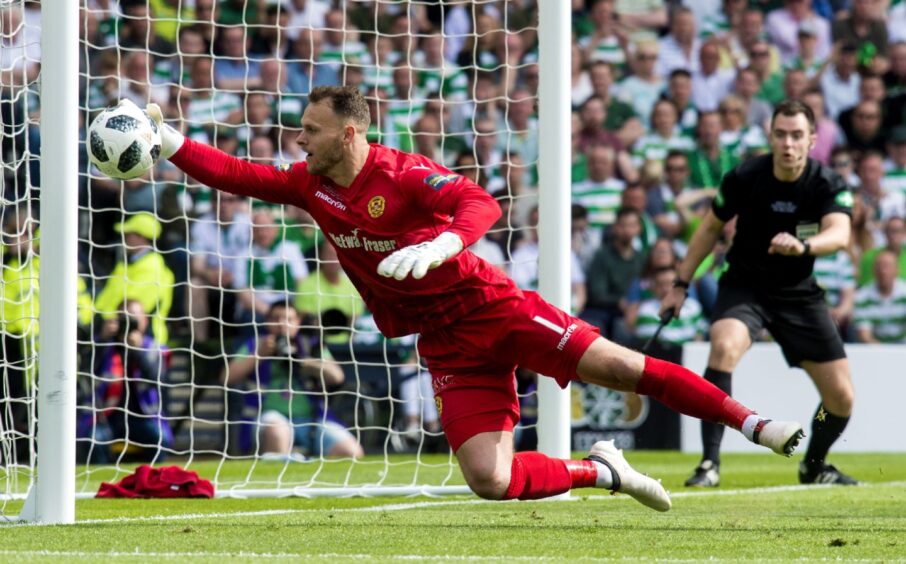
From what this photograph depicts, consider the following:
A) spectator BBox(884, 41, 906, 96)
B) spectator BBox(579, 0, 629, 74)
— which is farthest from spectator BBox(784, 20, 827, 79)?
spectator BBox(579, 0, 629, 74)

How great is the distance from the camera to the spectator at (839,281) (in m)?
→ 14.6

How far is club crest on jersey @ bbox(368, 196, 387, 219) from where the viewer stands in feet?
20.0

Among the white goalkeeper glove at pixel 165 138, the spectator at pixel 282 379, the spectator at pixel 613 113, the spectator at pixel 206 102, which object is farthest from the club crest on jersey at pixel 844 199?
the spectator at pixel 613 113

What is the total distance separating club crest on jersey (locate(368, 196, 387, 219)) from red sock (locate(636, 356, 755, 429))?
127 cm

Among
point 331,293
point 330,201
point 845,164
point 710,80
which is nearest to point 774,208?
point 330,201

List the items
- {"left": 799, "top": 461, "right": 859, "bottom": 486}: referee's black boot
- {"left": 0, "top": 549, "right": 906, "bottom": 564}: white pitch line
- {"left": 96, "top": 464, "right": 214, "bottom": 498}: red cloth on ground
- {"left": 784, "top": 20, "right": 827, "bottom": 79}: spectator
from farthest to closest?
1. {"left": 784, "top": 20, "right": 827, "bottom": 79}: spectator
2. {"left": 799, "top": 461, "right": 859, "bottom": 486}: referee's black boot
3. {"left": 96, "top": 464, "right": 214, "bottom": 498}: red cloth on ground
4. {"left": 0, "top": 549, "right": 906, "bottom": 564}: white pitch line

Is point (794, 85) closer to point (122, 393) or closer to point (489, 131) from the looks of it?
point (489, 131)

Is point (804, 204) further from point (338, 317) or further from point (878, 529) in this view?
point (338, 317)

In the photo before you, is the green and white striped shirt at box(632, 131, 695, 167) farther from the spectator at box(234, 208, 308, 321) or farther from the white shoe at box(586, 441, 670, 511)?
the white shoe at box(586, 441, 670, 511)

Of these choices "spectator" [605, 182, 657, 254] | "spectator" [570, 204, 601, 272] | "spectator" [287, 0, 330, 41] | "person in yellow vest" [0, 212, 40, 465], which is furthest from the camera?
"spectator" [605, 182, 657, 254]

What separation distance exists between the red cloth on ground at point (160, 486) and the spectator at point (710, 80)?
8.90 meters

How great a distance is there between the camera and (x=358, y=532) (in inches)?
244

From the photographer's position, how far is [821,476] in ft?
30.7

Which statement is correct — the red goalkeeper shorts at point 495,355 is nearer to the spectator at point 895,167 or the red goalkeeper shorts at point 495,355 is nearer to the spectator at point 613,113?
the spectator at point 613,113
